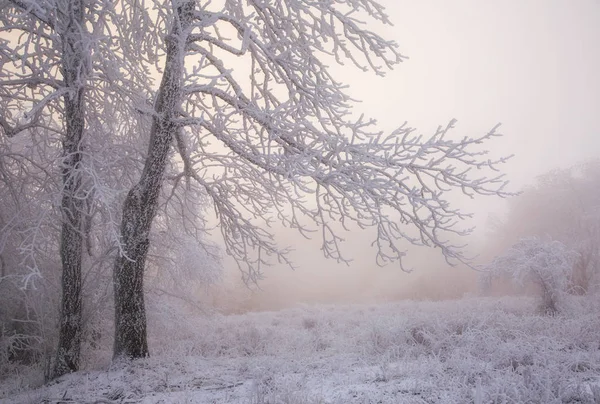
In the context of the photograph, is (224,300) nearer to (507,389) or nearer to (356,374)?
(356,374)

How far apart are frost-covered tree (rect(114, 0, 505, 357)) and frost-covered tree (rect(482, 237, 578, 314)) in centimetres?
841

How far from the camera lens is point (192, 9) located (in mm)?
5094

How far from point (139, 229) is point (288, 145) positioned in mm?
2575

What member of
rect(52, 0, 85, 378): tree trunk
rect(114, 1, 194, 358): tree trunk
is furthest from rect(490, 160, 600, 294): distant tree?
rect(52, 0, 85, 378): tree trunk

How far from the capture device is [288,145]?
4.81 metres

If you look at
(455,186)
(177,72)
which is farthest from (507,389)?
(177,72)

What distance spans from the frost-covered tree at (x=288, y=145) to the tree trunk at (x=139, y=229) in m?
0.02

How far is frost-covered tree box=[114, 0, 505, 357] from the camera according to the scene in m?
4.09

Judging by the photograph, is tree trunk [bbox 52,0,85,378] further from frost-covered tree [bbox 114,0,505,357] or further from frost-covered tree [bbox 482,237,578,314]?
frost-covered tree [bbox 482,237,578,314]

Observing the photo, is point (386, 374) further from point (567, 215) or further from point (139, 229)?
point (567, 215)

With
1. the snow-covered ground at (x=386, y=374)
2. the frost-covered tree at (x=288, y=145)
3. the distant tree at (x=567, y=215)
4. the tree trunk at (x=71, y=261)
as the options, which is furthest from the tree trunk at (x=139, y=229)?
the distant tree at (x=567, y=215)

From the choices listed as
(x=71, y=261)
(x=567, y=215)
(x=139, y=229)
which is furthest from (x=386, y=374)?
(x=567, y=215)

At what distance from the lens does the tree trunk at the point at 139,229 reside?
200 inches

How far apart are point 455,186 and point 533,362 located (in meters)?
2.01
